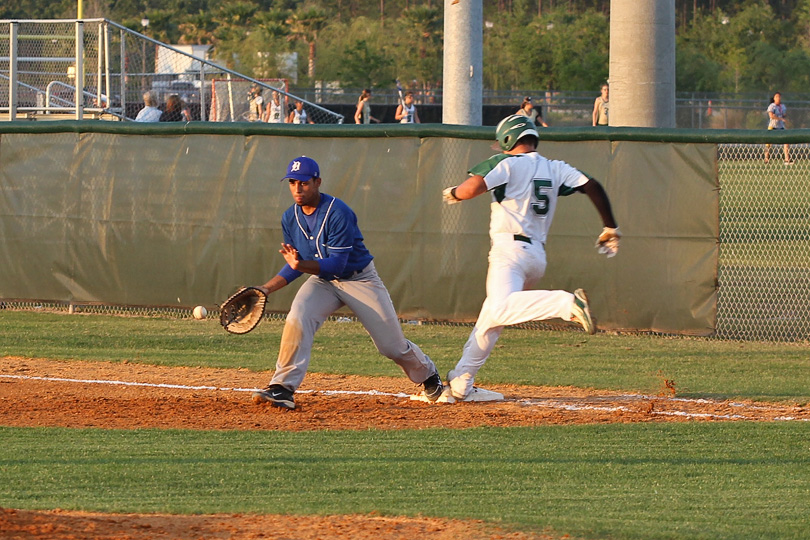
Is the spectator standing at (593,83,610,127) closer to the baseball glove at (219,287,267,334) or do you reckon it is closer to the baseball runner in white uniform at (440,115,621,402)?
the baseball runner in white uniform at (440,115,621,402)

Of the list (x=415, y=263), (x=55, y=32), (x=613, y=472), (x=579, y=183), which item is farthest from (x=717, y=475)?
(x=55, y=32)

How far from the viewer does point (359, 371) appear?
379 inches

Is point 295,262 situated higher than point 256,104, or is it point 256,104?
point 256,104

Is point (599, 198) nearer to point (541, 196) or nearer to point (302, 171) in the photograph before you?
point (541, 196)

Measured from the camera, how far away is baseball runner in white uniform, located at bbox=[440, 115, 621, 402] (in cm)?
729

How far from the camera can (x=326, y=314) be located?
7719 millimetres

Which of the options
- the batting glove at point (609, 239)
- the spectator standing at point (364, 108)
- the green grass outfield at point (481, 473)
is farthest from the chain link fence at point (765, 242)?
the spectator standing at point (364, 108)

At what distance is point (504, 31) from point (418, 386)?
6237 cm

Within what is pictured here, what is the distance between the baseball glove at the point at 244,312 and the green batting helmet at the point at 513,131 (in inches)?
76.5

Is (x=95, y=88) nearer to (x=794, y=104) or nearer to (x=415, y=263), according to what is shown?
(x=415, y=263)

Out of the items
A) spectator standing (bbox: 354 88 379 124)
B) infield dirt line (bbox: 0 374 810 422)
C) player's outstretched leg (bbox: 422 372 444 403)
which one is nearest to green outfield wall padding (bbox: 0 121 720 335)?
infield dirt line (bbox: 0 374 810 422)

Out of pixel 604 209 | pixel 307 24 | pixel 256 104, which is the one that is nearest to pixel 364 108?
pixel 256 104

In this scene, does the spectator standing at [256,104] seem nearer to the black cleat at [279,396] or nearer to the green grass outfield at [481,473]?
the green grass outfield at [481,473]

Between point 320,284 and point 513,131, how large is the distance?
5.51ft
